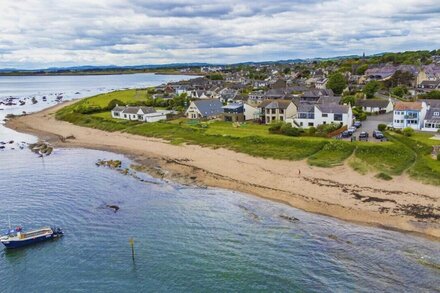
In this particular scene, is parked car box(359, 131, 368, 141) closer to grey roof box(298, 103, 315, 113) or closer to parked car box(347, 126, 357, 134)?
parked car box(347, 126, 357, 134)

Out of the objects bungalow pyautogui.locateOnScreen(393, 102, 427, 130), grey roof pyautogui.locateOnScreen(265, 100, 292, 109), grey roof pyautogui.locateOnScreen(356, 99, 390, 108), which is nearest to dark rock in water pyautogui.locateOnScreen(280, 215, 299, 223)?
bungalow pyautogui.locateOnScreen(393, 102, 427, 130)

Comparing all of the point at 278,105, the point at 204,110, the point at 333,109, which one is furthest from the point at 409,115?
the point at 204,110

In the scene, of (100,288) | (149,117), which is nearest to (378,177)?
(100,288)

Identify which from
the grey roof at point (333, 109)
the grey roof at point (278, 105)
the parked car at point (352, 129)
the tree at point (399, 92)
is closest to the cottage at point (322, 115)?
the grey roof at point (333, 109)

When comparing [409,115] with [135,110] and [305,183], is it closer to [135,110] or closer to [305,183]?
[305,183]

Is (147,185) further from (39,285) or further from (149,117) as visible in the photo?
(149,117)
